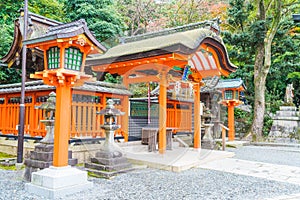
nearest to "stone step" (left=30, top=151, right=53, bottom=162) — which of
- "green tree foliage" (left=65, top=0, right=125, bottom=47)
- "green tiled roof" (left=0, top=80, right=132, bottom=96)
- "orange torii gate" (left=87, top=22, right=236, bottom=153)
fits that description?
"green tiled roof" (left=0, top=80, right=132, bottom=96)

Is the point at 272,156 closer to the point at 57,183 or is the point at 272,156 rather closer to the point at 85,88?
the point at 85,88

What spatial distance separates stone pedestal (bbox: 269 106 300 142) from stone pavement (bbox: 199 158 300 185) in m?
7.83

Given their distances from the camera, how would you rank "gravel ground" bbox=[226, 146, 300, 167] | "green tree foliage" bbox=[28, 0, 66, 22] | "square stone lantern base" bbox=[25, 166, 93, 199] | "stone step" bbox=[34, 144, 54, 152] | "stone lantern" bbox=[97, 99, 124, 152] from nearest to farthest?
"square stone lantern base" bbox=[25, 166, 93, 199] → "stone step" bbox=[34, 144, 54, 152] → "stone lantern" bbox=[97, 99, 124, 152] → "gravel ground" bbox=[226, 146, 300, 167] → "green tree foliage" bbox=[28, 0, 66, 22]

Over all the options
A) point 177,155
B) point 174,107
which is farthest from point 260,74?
point 177,155

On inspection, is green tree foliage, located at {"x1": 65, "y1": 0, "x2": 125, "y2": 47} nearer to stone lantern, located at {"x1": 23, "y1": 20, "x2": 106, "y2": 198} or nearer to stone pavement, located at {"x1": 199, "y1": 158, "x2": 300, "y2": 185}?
stone pavement, located at {"x1": 199, "y1": 158, "x2": 300, "y2": 185}

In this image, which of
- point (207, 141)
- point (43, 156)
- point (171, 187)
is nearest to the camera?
point (171, 187)

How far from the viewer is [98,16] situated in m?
14.8

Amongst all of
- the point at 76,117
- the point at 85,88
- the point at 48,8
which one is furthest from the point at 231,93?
the point at 48,8

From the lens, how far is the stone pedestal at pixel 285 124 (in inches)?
544

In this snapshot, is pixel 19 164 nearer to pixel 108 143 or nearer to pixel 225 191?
pixel 108 143

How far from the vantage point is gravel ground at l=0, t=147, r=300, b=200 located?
4.04 meters

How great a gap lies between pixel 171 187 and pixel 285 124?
12128 mm

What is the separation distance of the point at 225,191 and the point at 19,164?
15.1 feet

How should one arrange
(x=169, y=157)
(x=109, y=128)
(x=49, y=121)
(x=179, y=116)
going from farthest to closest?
(x=179, y=116) → (x=169, y=157) → (x=109, y=128) → (x=49, y=121)
